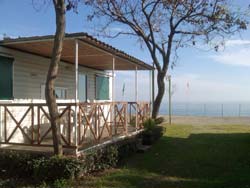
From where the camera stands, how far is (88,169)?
7754mm

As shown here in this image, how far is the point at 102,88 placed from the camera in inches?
659

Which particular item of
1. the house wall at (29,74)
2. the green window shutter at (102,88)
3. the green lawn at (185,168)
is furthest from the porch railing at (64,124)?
the green window shutter at (102,88)

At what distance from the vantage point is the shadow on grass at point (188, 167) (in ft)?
23.4

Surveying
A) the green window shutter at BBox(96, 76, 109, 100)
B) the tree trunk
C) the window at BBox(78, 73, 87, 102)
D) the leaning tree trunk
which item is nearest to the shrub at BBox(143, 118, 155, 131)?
the tree trunk

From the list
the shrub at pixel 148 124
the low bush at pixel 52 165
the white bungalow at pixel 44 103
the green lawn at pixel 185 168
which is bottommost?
the green lawn at pixel 185 168

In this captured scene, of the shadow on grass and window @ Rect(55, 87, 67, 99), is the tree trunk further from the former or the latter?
window @ Rect(55, 87, 67, 99)

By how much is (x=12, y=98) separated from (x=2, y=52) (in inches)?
50.8

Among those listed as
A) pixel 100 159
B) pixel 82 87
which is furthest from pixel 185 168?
pixel 82 87

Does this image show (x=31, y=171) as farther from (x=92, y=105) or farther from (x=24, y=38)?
(x=24, y=38)

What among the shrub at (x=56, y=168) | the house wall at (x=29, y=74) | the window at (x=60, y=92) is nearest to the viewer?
the shrub at (x=56, y=168)

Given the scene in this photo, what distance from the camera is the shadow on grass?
714 centimetres

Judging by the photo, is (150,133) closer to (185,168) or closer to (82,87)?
(185,168)

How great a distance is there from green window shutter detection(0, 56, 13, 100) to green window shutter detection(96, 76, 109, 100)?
6.73 m

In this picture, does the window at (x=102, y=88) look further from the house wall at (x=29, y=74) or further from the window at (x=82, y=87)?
the house wall at (x=29, y=74)
